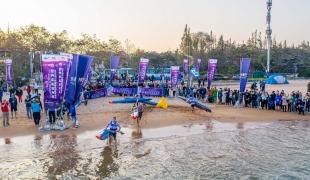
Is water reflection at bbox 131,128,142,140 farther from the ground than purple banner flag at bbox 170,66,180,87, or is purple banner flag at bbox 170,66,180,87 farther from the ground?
purple banner flag at bbox 170,66,180,87

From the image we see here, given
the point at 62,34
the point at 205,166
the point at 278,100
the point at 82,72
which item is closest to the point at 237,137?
the point at 205,166

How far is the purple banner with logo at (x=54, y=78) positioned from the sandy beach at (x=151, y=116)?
1.86 meters

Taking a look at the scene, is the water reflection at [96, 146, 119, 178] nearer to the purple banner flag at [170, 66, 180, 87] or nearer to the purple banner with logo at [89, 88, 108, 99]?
the purple banner with logo at [89, 88, 108, 99]

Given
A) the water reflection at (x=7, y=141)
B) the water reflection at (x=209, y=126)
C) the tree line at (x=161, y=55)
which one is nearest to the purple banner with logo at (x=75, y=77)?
the water reflection at (x=7, y=141)

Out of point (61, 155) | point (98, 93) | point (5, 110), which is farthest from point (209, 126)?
A: point (98, 93)

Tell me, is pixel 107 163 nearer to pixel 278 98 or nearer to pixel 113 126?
pixel 113 126

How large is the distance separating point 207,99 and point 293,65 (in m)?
48.8

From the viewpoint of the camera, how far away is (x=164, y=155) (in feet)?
39.3

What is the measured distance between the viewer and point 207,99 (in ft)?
84.0

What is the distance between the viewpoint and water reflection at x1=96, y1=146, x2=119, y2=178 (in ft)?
33.0

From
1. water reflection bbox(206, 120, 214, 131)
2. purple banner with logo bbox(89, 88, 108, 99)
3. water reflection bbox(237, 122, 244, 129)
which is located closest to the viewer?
water reflection bbox(206, 120, 214, 131)

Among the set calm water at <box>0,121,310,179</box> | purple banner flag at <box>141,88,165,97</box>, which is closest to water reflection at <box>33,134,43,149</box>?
calm water at <box>0,121,310,179</box>

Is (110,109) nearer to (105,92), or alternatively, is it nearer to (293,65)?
(105,92)

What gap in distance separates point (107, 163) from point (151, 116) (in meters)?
8.43
